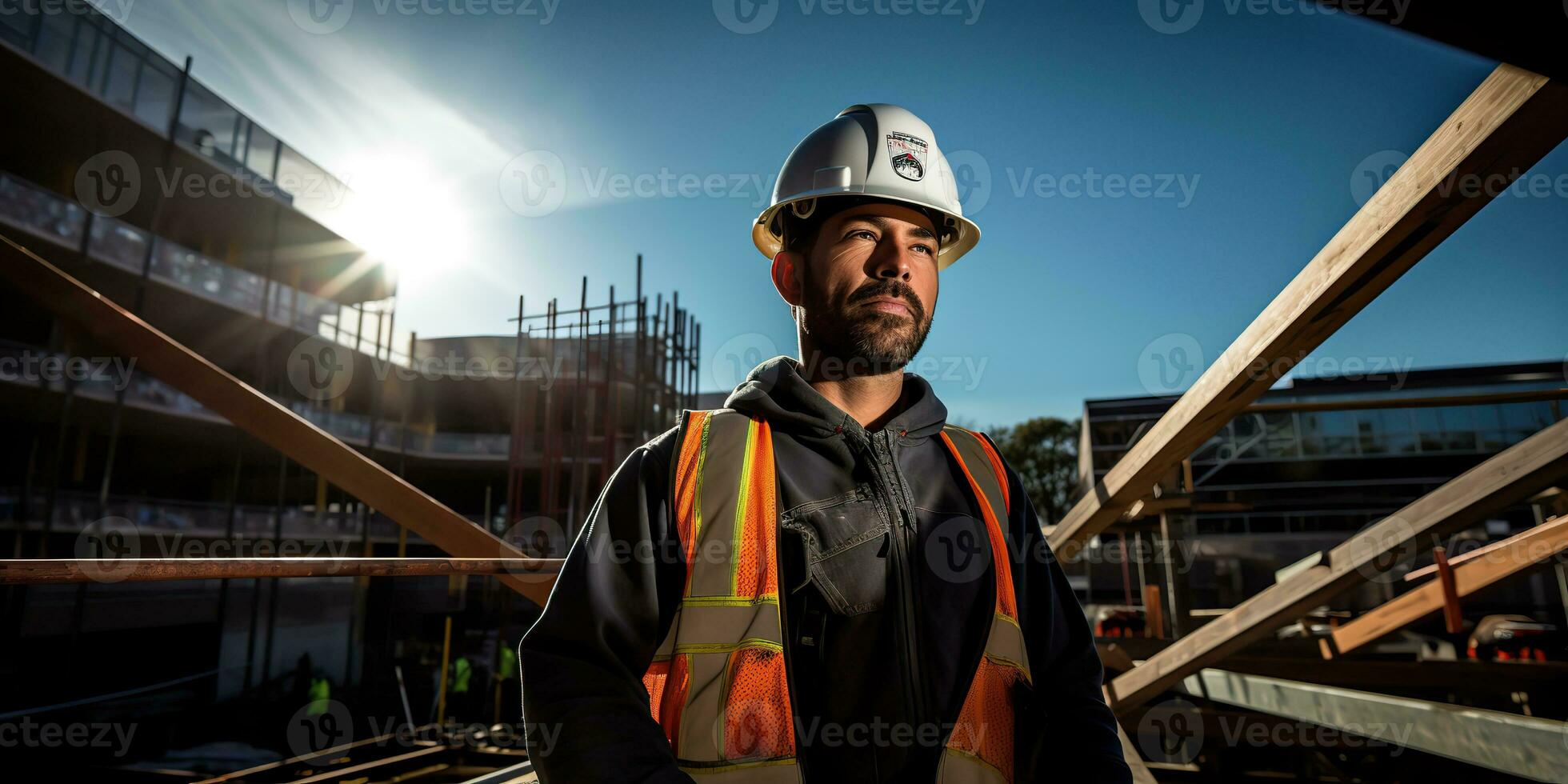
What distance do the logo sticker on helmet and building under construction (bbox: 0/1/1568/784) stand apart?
1.20 m

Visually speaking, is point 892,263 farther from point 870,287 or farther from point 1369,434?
point 1369,434

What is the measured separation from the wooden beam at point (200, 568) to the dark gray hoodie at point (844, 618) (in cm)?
125

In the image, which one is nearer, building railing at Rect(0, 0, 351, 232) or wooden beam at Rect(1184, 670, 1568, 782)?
wooden beam at Rect(1184, 670, 1568, 782)

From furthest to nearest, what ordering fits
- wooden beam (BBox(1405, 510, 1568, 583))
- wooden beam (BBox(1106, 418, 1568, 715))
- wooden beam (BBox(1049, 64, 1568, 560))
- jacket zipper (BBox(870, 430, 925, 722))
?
wooden beam (BBox(1405, 510, 1568, 583)) < wooden beam (BBox(1106, 418, 1568, 715)) < wooden beam (BBox(1049, 64, 1568, 560)) < jacket zipper (BBox(870, 430, 925, 722))

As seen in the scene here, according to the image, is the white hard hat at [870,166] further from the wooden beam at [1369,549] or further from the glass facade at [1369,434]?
the glass facade at [1369,434]

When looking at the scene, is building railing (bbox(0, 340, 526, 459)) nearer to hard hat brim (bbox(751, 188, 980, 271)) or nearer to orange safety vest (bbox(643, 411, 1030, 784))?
hard hat brim (bbox(751, 188, 980, 271))

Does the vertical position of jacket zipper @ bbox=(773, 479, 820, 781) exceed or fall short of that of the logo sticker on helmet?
it falls short

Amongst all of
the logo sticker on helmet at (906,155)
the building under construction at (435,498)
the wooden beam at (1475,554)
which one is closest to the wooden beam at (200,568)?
the building under construction at (435,498)

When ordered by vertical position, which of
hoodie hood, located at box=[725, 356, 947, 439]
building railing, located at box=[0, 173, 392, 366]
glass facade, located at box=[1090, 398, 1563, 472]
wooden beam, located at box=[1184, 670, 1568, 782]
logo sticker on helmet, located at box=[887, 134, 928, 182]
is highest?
building railing, located at box=[0, 173, 392, 366]

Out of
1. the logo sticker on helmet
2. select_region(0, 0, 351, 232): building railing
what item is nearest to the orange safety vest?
the logo sticker on helmet

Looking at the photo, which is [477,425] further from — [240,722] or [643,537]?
[643,537]

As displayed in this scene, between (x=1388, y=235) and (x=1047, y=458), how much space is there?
3501 cm

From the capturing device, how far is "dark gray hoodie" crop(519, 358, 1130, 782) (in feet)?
4.46

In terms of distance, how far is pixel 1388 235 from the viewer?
2.22 metres
